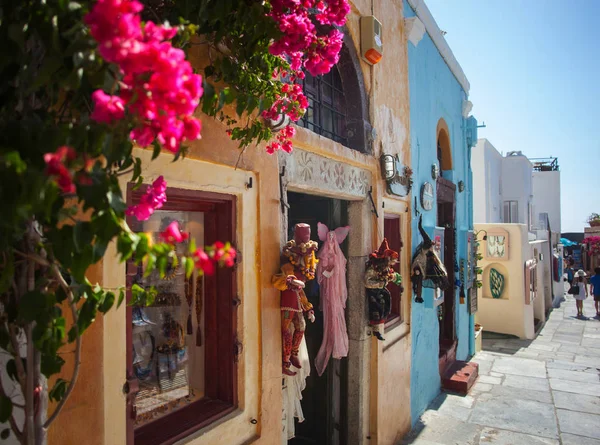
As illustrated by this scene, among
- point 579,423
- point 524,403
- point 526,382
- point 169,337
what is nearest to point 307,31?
point 169,337

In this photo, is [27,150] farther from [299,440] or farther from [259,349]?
[299,440]

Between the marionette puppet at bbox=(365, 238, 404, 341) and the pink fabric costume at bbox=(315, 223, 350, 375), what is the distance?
380 millimetres

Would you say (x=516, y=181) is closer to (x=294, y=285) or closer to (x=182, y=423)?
(x=294, y=285)

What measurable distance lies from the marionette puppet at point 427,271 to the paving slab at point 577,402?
3.01 metres

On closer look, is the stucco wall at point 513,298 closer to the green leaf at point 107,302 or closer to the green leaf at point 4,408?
the green leaf at point 107,302

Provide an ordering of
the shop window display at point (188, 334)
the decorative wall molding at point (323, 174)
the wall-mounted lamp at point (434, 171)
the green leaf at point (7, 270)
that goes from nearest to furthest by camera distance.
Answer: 1. the green leaf at point (7, 270)
2. the shop window display at point (188, 334)
3. the decorative wall molding at point (323, 174)
4. the wall-mounted lamp at point (434, 171)

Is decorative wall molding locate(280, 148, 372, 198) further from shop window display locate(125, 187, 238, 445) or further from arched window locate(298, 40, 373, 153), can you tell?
A: shop window display locate(125, 187, 238, 445)

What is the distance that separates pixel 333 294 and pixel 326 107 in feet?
6.20

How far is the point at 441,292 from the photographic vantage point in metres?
7.26

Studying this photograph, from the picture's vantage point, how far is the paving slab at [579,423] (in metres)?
5.94

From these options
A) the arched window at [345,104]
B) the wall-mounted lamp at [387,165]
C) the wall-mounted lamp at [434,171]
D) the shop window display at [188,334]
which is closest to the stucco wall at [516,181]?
the wall-mounted lamp at [434,171]

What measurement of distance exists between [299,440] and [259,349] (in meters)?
2.47

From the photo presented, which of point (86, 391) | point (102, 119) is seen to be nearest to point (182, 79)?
point (102, 119)

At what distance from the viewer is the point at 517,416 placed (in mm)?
6508
